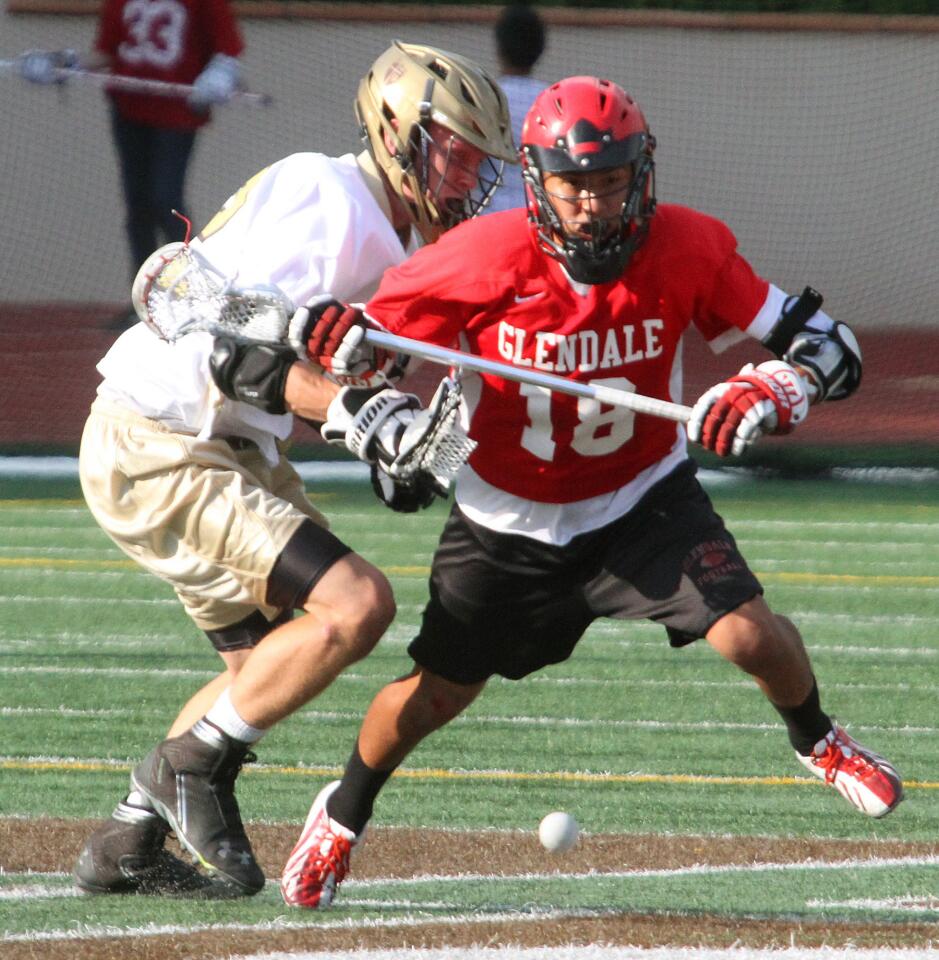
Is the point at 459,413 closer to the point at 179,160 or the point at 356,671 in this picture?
the point at 356,671

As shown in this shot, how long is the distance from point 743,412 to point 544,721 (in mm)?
2347

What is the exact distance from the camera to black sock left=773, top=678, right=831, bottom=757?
14.8 feet

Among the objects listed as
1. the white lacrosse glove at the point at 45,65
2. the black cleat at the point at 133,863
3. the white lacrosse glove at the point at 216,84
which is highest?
the black cleat at the point at 133,863

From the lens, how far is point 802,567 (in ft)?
29.3

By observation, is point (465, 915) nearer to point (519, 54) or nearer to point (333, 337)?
point (333, 337)

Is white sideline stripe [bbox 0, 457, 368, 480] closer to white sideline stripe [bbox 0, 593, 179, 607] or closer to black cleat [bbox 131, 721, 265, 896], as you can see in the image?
white sideline stripe [bbox 0, 593, 179, 607]

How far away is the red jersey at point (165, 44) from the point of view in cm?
1266

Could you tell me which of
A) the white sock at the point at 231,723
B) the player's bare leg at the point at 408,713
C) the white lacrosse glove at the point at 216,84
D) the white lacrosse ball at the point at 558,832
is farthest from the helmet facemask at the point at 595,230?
the white lacrosse glove at the point at 216,84

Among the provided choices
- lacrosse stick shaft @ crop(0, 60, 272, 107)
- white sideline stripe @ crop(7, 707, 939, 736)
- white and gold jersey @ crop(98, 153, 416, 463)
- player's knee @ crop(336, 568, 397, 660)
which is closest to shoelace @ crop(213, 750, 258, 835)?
player's knee @ crop(336, 568, 397, 660)

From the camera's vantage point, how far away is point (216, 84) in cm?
1234

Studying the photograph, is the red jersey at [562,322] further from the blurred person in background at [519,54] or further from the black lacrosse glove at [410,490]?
the blurred person in background at [519,54]

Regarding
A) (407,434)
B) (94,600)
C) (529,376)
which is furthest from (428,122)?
(94,600)

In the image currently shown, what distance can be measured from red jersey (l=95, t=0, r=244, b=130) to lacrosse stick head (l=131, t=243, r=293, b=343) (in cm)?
836

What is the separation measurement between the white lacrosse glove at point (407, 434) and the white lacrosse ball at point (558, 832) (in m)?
0.95
